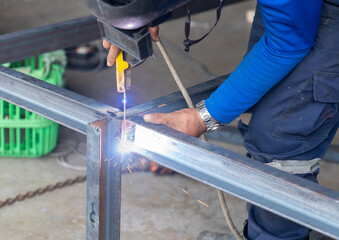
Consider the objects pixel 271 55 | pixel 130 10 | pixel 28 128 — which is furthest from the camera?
pixel 28 128

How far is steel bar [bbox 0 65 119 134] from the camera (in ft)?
5.13

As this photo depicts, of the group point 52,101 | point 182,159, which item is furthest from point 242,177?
point 52,101

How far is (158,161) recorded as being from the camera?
1.41 meters

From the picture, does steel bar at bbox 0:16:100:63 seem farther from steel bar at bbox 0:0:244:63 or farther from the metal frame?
the metal frame

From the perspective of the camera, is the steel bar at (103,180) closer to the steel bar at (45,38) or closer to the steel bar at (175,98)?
the steel bar at (175,98)

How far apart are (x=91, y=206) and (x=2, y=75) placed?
62cm

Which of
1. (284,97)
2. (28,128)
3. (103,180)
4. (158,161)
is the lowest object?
(28,128)

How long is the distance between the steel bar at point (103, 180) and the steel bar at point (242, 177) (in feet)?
0.23

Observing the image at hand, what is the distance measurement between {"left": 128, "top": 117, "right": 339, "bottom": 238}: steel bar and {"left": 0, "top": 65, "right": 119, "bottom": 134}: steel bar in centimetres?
17

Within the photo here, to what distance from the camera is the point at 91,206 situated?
1547mm

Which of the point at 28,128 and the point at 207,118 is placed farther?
the point at 28,128

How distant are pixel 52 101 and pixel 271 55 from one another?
720mm

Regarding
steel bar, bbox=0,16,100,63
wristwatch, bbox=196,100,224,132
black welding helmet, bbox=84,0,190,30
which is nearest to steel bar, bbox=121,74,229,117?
wristwatch, bbox=196,100,224,132

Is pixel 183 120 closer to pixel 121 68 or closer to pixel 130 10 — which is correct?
pixel 121 68
